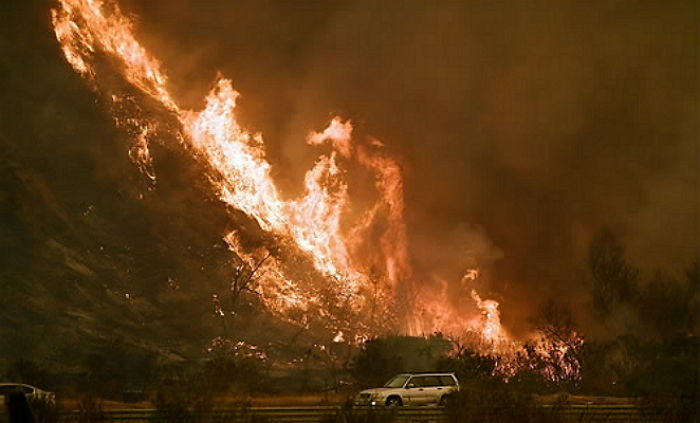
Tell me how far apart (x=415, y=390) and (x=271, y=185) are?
1637 inches

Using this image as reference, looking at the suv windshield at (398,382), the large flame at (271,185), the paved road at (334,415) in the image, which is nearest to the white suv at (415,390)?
the suv windshield at (398,382)

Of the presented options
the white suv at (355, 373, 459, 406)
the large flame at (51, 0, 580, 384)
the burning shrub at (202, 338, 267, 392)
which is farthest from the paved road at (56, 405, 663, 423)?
the large flame at (51, 0, 580, 384)

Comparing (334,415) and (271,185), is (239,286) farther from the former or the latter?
(334,415)

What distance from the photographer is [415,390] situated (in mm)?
34094

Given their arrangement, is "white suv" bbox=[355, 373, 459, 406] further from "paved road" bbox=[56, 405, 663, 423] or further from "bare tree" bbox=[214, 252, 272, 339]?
"bare tree" bbox=[214, 252, 272, 339]

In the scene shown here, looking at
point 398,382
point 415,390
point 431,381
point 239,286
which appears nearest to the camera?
point 415,390

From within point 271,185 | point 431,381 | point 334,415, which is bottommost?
point 334,415

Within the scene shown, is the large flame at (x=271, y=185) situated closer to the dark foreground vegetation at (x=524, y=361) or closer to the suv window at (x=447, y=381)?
the dark foreground vegetation at (x=524, y=361)

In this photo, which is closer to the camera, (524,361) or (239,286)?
(524,361)

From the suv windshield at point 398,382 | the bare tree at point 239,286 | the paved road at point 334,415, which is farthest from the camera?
the bare tree at point 239,286

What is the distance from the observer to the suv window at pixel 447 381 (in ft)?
115

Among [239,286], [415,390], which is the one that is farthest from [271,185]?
[415,390]

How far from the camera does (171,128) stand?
72750 millimetres

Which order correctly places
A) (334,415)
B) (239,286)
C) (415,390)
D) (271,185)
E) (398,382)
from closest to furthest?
(334,415) → (415,390) → (398,382) → (239,286) → (271,185)
